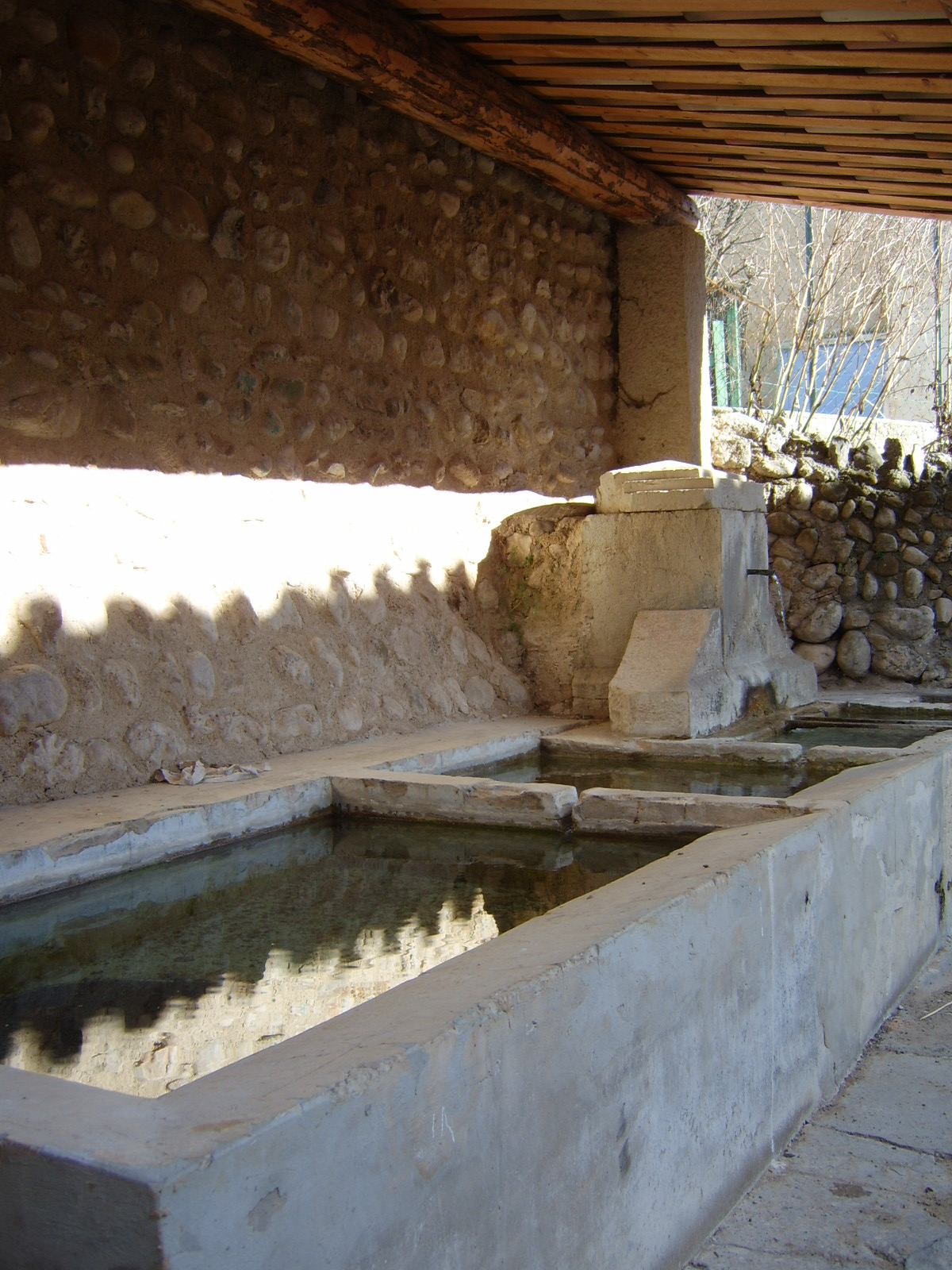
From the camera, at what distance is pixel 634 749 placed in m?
4.53

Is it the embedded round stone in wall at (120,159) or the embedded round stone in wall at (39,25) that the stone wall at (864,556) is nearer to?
the embedded round stone in wall at (120,159)

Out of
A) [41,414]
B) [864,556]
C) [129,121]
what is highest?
[129,121]

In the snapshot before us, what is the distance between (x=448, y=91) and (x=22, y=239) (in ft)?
6.61

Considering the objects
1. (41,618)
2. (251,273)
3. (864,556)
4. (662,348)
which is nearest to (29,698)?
(41,618)

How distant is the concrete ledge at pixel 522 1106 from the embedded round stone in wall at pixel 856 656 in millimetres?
4227

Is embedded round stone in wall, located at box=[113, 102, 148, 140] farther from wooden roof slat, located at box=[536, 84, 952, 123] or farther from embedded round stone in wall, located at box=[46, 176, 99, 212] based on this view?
wooden roof slat, located at box=[536, 84, 952, 123]

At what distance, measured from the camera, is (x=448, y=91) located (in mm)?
5043

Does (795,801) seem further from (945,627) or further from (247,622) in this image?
(945,627)

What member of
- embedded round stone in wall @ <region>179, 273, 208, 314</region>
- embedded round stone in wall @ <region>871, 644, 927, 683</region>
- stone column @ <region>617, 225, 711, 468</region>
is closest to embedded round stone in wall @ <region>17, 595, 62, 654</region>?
embedded round stone in wall @ <region>179, 273, 208, 314</region>

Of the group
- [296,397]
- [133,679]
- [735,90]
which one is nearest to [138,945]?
[133,679]

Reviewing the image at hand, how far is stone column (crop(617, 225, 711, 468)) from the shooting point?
6941mm

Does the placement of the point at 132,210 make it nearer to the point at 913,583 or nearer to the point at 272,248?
the point at 272,248

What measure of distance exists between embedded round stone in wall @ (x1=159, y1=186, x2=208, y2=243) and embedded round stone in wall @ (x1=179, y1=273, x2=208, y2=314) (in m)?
0.15

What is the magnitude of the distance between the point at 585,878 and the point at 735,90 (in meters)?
3.50
